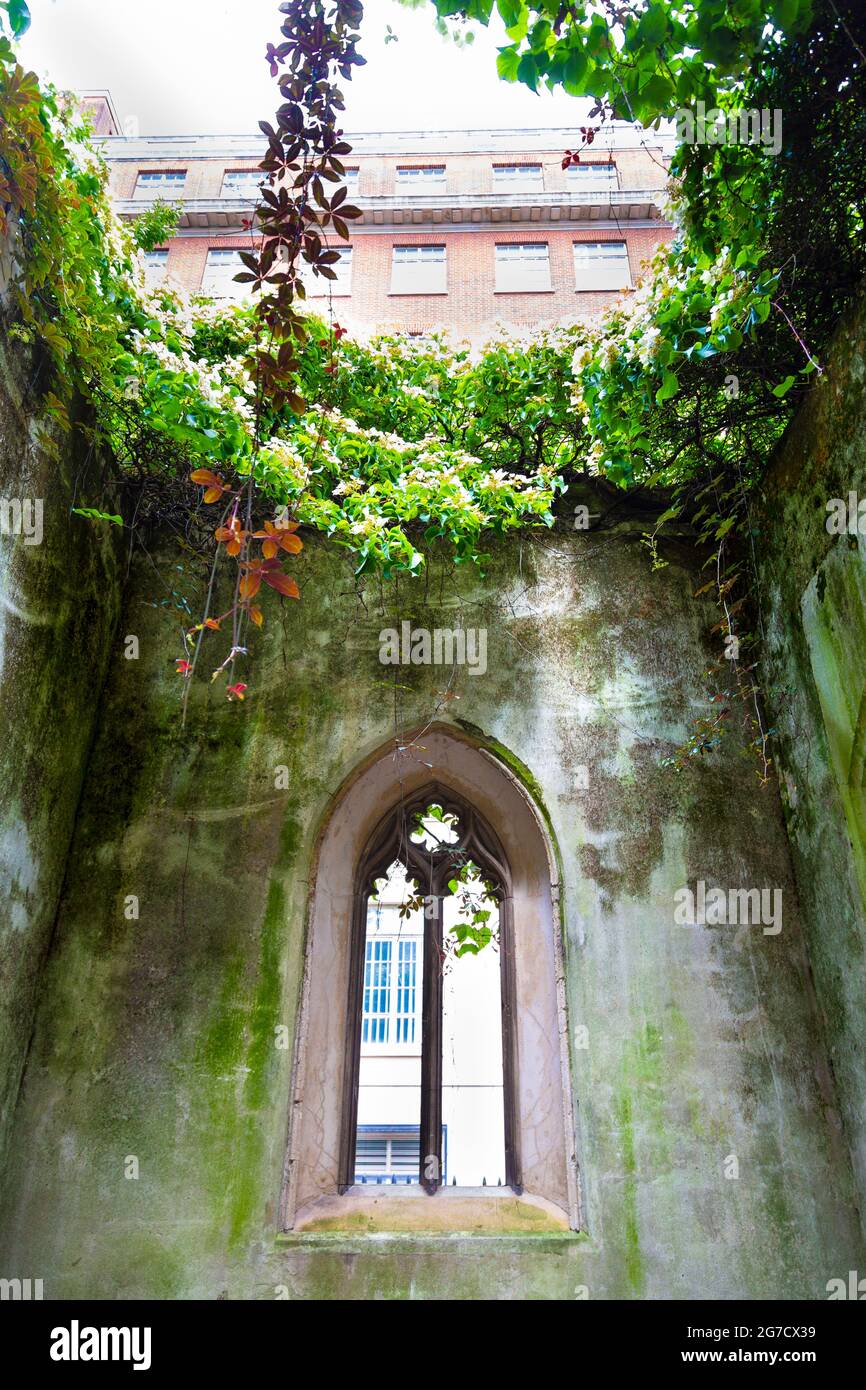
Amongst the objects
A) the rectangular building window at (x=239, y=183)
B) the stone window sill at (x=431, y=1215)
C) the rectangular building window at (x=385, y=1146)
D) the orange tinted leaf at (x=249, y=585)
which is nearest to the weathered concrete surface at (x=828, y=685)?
the stone window sill at (x=431, y=1215)

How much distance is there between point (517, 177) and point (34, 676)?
794 inches

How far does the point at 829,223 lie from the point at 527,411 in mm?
2096

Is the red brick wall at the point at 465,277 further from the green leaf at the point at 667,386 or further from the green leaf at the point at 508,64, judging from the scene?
the green leaf at the point at 508,64

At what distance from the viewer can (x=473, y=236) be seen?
17625mm

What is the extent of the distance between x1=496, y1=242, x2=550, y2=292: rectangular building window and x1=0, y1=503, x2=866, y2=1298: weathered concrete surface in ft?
47.3

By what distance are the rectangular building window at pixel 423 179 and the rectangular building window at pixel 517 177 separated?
1.33 metres

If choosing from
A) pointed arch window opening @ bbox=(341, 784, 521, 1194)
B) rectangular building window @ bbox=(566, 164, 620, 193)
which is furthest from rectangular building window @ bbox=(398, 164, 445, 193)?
pointed arch window opening @ bbox=(341, 784, 521, 1194)

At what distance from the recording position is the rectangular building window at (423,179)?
19109 millimetres

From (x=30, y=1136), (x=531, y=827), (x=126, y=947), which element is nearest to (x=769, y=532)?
(x=531, y=827)

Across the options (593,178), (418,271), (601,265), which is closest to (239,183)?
(418,271)

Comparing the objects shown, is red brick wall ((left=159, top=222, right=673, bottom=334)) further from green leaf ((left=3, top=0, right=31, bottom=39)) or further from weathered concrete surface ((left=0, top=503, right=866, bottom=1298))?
green leaf ((left=3, top=0, right=31, bottom=39))

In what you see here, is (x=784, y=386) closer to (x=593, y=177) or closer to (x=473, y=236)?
(x=473, y=236)
